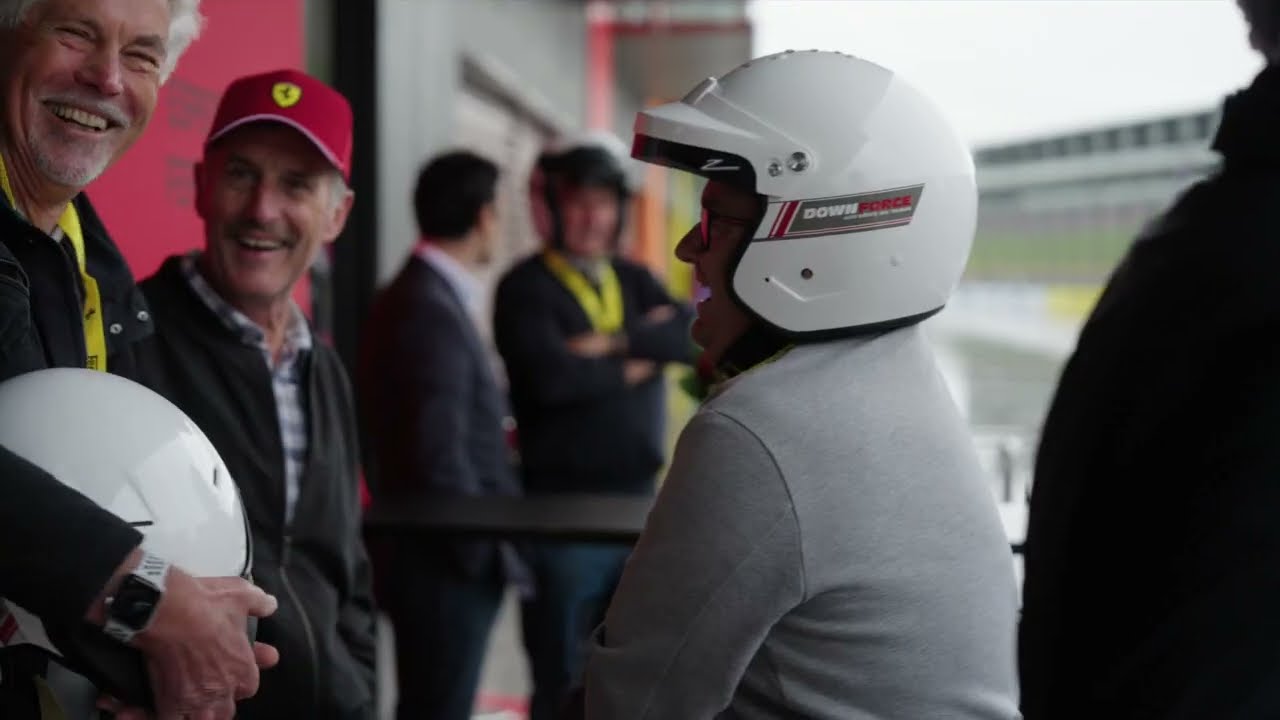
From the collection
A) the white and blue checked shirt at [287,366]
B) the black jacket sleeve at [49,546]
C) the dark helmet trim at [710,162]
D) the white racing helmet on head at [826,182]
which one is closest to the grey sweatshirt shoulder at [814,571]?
the white racing helmet on head at [826,182]

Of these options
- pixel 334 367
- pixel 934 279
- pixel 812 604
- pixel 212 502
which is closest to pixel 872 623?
pixel 812 604

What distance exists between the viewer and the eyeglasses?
1.41 meters

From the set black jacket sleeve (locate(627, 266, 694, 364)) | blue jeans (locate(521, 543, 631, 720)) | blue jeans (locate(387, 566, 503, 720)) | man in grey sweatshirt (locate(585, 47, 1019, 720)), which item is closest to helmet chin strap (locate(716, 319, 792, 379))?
man in grey sweatshirt (locate(585, 47, 1019, 720))

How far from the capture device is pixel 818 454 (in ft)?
3.92

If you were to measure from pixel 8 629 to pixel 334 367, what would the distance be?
0.81 metres

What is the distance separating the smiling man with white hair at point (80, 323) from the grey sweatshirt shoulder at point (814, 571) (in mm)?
416

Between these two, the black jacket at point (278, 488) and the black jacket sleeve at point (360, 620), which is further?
the black jacket sleeve at point (360, 620)

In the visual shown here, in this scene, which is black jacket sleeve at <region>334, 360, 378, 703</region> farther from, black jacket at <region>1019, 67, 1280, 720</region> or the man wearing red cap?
→ black jacket at <region>1019, 67, 1280, 720</region>

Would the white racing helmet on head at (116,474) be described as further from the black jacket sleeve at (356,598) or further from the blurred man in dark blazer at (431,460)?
the blurred man in dark blazer at (431,460)

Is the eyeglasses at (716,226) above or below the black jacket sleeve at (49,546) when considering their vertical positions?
above

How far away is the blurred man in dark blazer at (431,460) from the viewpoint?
2.91m

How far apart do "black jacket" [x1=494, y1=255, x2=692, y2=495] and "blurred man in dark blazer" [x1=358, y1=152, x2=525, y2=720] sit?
11.8 inches

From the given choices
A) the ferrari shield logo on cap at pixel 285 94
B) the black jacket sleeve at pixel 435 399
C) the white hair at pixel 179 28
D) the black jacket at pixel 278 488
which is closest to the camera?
the white hair at pixel 179 28

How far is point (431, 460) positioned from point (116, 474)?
1734mm
